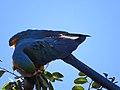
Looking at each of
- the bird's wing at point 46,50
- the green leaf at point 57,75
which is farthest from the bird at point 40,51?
the green leaf at point 57,75

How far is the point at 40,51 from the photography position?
0.60 m

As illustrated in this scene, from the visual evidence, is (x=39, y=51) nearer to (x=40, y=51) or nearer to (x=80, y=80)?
(x=40, y=51)

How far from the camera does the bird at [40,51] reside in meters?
0.56

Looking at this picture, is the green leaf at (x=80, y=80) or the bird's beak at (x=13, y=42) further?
the green leaf at (x=80, y=80)

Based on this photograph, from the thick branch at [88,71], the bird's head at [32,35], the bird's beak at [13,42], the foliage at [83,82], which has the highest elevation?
the bird's head at [32,35]

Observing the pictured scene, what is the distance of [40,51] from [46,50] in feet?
0.05

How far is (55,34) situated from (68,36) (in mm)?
35

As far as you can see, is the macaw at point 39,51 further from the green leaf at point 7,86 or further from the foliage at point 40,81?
the green leaf at point 7,86

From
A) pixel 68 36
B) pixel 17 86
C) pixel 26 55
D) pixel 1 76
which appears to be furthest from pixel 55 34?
pixel 1 76

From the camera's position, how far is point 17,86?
0.99 meters

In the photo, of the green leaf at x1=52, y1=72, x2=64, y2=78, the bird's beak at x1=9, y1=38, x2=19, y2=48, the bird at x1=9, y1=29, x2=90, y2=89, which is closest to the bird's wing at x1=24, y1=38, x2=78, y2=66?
the bird at x1=9, y1=29, x2=90, y2=89

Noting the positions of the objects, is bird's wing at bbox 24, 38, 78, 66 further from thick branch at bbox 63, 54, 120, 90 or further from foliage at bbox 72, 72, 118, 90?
foliage at bbox 72, 72, 118, 90

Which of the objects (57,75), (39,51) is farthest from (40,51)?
(57,75)

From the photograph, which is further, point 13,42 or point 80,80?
point 80,80
